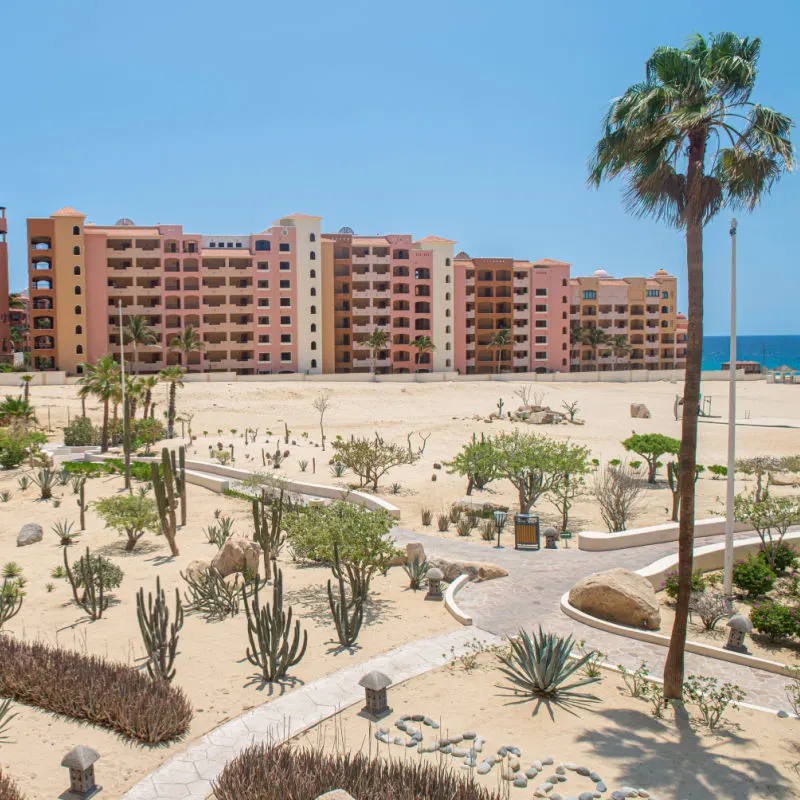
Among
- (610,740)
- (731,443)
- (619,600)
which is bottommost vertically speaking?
(610,740)

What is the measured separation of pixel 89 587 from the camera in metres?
14.1

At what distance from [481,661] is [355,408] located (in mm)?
47879

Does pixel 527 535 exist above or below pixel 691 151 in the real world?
below

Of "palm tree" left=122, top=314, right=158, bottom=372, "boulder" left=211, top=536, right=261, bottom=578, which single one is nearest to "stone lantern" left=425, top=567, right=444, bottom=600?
"boulder" left=211, top=536, right=261, bottom=578

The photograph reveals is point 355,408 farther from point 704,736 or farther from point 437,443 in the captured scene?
point 704,736

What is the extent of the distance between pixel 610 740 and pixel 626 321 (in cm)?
10074

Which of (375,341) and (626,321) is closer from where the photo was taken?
(375,341)

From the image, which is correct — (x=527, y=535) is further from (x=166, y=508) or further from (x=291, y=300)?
(x=291, y=300)

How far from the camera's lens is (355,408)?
5831 cm

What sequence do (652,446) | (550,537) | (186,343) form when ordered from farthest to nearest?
(186,343)
(652,446)
(550,537)

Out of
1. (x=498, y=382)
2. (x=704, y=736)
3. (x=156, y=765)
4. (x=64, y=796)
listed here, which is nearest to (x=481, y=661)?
(x=704, y=736)

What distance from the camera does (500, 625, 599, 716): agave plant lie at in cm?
957

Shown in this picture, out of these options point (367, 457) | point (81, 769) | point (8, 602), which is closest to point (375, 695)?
point (81, 769)

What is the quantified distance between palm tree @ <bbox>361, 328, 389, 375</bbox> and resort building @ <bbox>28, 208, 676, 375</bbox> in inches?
6.7
